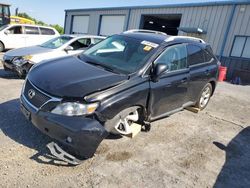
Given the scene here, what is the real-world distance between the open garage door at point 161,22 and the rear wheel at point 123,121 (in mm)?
16258

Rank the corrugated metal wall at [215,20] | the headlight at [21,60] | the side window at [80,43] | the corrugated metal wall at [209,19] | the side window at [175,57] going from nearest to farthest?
the side window at [175,57], the headlight at [21,60], the side window at [80,43], the corrugated metal wall at [215,20], the corrugated metal wall at [209,19]

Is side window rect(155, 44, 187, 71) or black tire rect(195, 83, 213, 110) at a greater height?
side window rect(155, 44, 187, 71)

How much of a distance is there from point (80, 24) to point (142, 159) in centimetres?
2454

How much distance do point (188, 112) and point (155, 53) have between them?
2.56 m

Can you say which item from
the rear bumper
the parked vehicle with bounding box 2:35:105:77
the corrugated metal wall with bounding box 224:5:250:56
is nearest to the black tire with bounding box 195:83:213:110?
the rear bumper

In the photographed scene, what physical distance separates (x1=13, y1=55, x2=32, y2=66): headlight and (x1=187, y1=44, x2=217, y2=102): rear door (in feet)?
14.8

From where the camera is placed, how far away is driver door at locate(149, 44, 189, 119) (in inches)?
163

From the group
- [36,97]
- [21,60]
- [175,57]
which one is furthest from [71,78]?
[21,60]

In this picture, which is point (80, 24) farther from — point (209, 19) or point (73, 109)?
point (73, 109)

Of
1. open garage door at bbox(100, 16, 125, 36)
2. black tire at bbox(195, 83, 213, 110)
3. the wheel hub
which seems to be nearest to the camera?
the wheel hub

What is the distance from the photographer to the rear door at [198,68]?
5.15 m

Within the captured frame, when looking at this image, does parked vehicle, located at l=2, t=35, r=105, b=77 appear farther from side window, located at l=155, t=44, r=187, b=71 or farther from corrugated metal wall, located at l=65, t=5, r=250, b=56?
corrugated metal wall, located at l=65, t=5, r=250, b=56

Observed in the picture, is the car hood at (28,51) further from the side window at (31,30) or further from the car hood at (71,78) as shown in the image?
the side window at (31,30)

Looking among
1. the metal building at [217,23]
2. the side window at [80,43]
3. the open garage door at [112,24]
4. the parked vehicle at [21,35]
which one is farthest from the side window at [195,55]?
the open garage door at [112,24]
